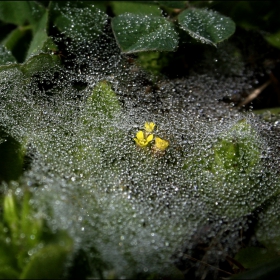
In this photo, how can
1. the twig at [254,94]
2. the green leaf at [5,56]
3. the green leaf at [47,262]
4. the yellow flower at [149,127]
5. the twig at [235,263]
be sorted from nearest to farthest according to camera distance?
the green leaf at [47,262] → the twig at [235,263] → the yellow flower at [149,127] → the green leaf at [5,56] → the twig at [254,94]

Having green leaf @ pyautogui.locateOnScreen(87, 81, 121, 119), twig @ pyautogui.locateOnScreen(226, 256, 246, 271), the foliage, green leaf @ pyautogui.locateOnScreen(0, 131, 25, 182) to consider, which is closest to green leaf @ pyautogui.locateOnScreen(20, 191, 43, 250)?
→ the foliage

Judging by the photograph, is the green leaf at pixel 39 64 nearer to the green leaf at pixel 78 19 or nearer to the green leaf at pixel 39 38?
the green leaf at pixel 39 38

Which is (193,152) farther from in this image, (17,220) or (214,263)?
(17,220)

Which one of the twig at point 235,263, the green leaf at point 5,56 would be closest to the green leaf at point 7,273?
the twig at point 235,263

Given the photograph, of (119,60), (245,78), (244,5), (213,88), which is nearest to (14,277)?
(119,60)

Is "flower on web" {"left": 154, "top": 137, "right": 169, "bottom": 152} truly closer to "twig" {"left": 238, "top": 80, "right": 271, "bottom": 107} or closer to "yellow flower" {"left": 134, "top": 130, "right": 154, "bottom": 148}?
"yellow flower" {"left": 134, "top": 130, "right": 154, "bottom": 148}

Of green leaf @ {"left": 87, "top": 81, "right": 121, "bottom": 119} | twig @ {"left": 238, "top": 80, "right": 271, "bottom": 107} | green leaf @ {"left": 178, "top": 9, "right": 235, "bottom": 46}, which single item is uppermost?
green leaf @ {"left": 178, "top": 9, "right": 235, "bottom": 46}
